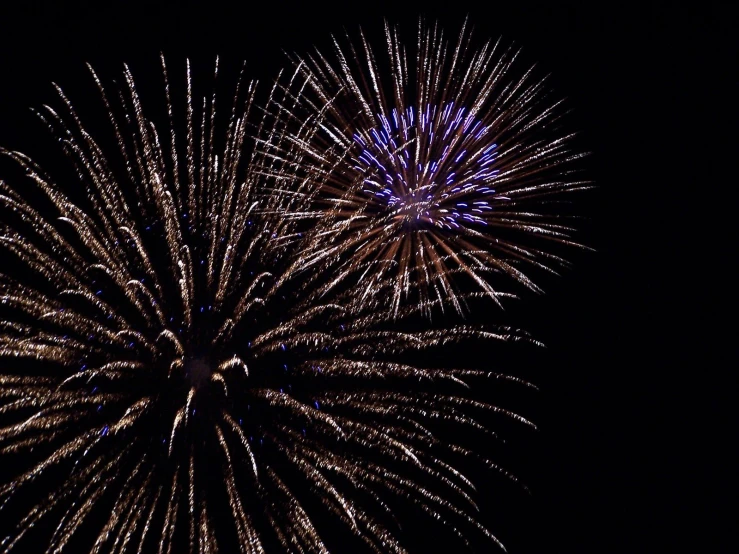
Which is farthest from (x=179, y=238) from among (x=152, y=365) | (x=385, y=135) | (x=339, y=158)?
(x=385, y=135)

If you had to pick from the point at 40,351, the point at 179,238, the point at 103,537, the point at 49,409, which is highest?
the point at 179,238

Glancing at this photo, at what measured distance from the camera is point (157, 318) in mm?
9750

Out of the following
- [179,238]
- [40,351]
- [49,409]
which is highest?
[179,238]

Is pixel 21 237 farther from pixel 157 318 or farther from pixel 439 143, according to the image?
pixel 439 143

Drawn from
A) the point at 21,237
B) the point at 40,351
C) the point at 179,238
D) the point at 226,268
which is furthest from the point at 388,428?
the point at 21,237

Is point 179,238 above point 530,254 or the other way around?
above

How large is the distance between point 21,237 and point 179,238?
1767 millimetres

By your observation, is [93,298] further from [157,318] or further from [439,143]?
[439,143]

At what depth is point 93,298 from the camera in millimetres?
9633

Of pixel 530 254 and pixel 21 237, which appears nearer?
pixel 21 237

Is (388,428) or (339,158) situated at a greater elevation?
(339,158)

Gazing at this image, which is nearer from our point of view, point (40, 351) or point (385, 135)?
point (40, 351)

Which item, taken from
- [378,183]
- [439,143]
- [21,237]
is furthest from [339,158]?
[21,237]

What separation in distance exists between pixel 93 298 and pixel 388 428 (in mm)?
3876
